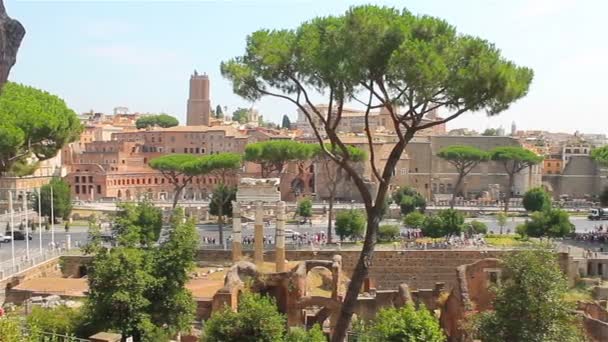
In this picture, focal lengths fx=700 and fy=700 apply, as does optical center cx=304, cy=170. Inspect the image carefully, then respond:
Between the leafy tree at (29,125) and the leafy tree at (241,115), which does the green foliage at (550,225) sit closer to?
the leafy tree at (29,125)

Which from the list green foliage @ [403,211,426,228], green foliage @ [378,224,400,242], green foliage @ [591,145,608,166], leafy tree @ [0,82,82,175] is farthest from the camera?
green foliage @ [591,145,608,166]

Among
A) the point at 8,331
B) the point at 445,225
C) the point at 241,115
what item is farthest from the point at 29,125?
the point at 241,115

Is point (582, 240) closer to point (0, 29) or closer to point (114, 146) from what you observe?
point (0, 29)

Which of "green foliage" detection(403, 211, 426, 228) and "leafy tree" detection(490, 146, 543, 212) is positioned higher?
"leafy tree" detection(490, 146, 543, 212)

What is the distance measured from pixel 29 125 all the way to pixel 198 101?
3321 inches

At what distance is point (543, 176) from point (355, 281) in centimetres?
5486

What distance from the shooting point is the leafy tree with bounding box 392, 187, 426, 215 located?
4541cm

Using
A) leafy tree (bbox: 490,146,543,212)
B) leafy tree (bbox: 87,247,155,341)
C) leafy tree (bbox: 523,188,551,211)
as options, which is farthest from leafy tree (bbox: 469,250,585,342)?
leafy tree (bbox: 490,146,543,212)

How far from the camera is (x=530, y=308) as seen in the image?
13.4m

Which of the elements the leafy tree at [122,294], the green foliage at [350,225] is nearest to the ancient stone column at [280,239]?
the green foliage at [350,225]

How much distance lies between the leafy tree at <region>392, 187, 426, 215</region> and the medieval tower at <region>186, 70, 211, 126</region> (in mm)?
58349

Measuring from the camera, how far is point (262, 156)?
147 ft

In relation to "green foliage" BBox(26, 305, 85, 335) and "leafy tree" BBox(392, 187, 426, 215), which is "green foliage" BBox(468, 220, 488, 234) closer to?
"leafy tree" BBox(392, 187, 426, 215)

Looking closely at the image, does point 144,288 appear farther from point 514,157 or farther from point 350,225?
point 514,157
